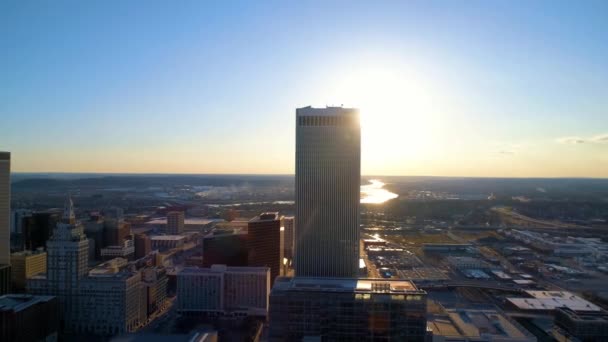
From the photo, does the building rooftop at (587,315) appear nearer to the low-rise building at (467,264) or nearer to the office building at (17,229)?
the low-rise building at (467,264)

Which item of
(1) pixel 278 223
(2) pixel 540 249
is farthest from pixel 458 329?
(2) pixel 540 249

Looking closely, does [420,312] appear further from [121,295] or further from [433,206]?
[433,206]

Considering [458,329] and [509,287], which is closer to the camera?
[458,329]

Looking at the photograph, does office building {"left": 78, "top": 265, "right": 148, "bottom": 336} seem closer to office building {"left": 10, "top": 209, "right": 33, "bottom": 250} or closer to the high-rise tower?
the high-rise tower

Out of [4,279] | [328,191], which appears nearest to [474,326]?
[328,191]

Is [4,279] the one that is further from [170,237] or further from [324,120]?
[170,237]

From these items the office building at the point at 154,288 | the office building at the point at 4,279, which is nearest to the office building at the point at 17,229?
the office building at the point at 4,279

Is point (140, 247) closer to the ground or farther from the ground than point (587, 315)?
farther from the ground
